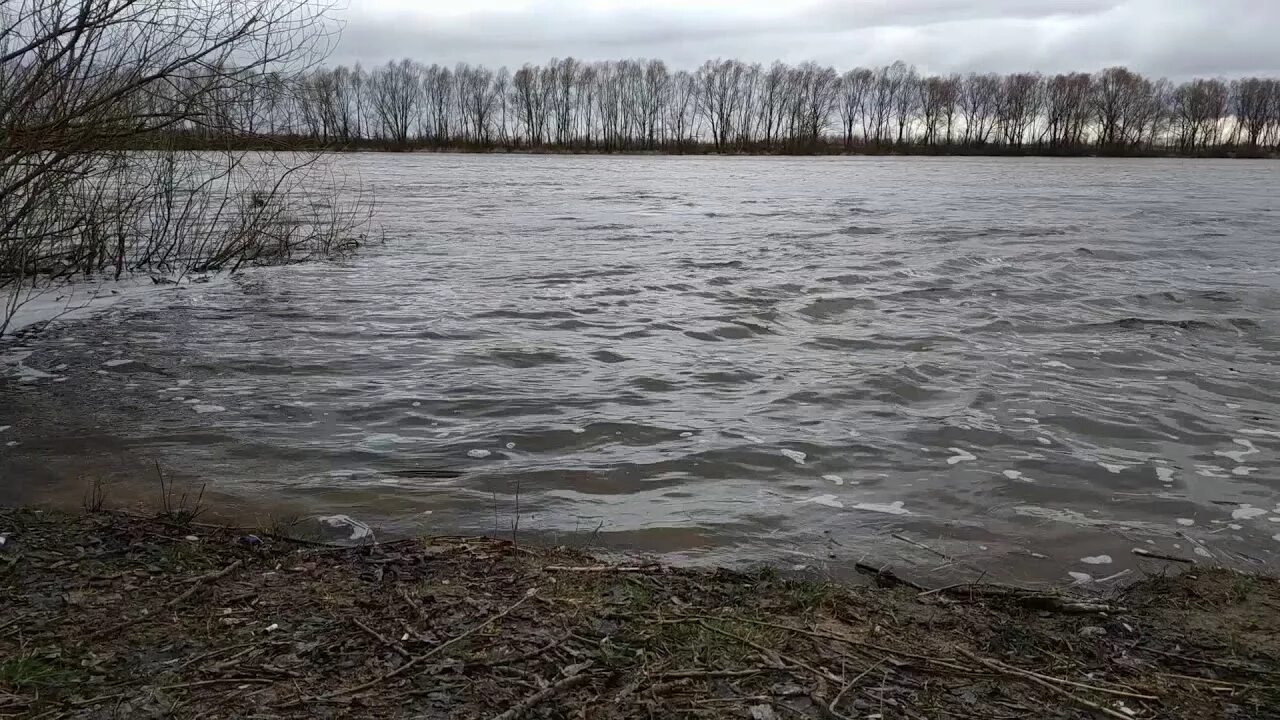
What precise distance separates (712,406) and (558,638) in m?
3.72

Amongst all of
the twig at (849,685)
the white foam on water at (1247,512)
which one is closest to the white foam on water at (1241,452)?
the white foam on water at (1247,512)

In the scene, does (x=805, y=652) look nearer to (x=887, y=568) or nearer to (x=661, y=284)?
(x=887, y=568)

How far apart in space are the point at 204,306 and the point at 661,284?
5848mm

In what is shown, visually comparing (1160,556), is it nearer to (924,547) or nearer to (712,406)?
(924,547)

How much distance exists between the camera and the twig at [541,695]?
2.53 m

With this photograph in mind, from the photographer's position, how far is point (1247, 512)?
474cm

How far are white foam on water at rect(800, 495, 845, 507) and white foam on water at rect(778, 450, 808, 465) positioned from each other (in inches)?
21.8

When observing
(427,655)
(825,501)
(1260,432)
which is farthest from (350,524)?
(1260,432)

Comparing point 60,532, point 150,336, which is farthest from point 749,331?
point 60,532

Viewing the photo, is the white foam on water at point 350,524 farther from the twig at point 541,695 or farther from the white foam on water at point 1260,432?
the white foam on water at point 1260,432

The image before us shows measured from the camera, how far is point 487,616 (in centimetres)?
315

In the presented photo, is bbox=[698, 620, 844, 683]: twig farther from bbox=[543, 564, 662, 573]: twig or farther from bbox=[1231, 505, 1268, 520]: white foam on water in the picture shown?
bbox=[1231, 505, 1268, 520]: white foam on water

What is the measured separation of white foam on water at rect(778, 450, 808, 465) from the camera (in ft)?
18.0

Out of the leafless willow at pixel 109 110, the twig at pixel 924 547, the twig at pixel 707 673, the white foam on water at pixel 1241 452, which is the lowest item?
the twig at pixel 924 547
